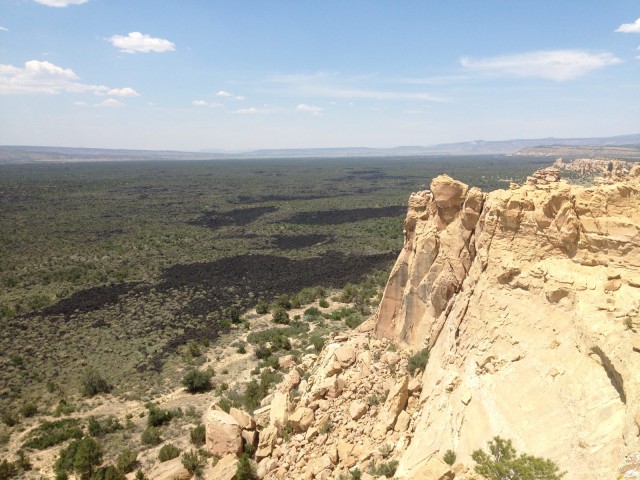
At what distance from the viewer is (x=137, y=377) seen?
107 feet

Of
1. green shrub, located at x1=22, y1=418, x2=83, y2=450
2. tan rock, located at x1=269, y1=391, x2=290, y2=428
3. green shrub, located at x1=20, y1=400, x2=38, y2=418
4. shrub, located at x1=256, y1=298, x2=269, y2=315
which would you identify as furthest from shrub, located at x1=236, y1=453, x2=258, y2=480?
shrub, located at x1=256, y1=298, x2=269, y2=315

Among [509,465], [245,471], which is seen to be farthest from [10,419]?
[509,465]

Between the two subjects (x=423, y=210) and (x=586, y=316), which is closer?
(x=586, y=316)

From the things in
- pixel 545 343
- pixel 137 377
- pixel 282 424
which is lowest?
pixel 137 377

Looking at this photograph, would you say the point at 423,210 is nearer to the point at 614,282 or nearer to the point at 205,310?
the point at 614,282

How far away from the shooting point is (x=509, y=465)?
35.0ft

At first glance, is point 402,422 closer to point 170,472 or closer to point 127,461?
point 170,472

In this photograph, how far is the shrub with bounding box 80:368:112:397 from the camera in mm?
30188

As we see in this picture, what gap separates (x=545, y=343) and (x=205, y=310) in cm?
4012

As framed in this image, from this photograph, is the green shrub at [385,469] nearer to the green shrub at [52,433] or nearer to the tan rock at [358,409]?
the tan rock at [358,409]

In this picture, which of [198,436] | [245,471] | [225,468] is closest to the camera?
[245,471]

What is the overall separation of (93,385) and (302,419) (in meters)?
20.0

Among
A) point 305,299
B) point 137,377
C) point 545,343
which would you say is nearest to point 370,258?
point 305,299

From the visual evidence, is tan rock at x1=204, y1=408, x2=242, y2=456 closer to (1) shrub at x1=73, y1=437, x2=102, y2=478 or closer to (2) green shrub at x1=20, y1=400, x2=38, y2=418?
(1) shrub at x1=73, y1=437, x2=102, y2=478
